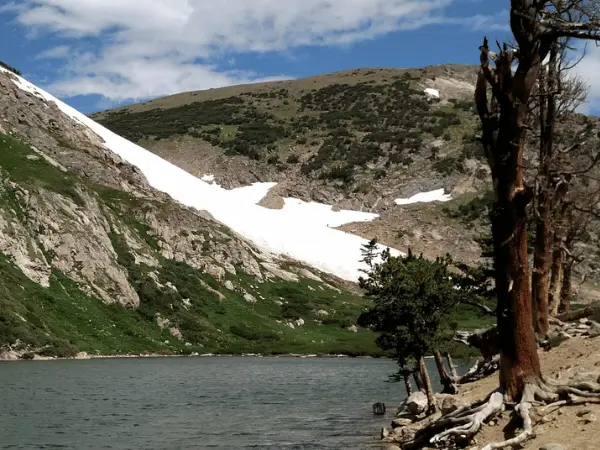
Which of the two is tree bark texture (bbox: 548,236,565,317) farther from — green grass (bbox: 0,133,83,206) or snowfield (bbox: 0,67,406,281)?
snowfield (bbox: 0,67,406,281)

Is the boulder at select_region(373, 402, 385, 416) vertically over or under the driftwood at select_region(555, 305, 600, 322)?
under

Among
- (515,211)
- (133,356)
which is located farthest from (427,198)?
(515,211)

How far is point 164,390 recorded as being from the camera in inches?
1932

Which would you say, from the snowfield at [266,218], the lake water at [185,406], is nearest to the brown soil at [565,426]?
the lake water at [185,406]

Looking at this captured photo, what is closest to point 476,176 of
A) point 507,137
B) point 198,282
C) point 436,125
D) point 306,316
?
point 436,125

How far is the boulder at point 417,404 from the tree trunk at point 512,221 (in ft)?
49.1

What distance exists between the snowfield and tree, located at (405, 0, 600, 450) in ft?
387

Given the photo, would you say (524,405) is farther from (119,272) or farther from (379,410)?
(119,272)

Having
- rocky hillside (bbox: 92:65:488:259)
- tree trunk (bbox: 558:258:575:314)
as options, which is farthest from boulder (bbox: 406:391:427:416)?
rocky hillside (bbox: 92:65:488:259)

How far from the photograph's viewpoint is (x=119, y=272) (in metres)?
92.6

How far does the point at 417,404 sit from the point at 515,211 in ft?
57.4

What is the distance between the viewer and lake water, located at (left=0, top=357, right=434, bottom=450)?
98.3 ft

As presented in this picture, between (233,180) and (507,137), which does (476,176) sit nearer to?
(233,180)

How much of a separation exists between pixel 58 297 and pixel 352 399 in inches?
1856
